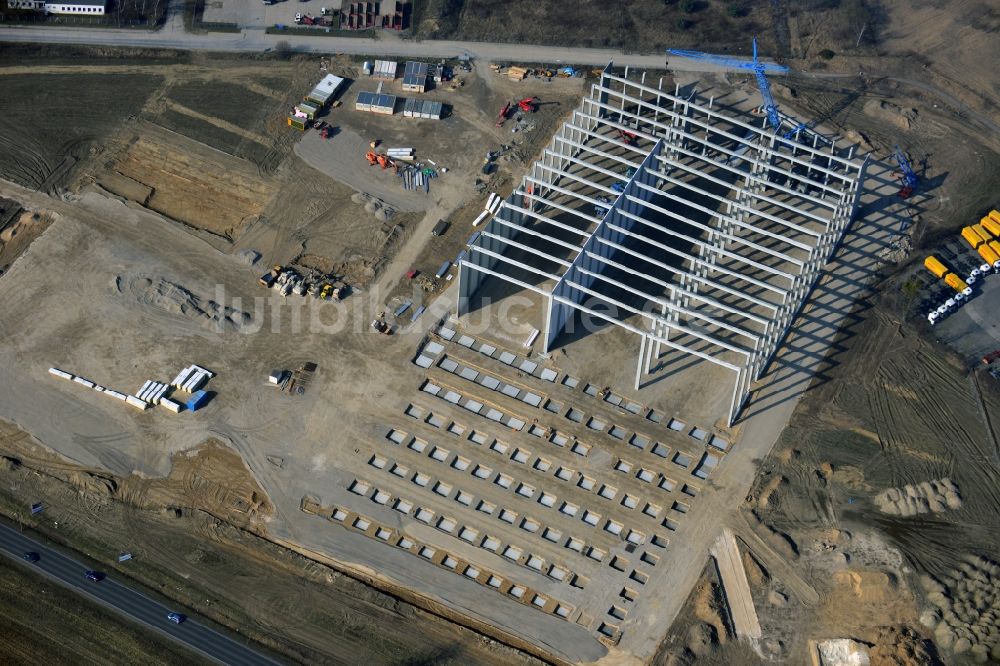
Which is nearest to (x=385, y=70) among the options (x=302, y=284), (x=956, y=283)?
(x=302, y=284)

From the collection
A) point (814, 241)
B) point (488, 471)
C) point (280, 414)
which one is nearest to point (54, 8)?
point (280, 414)

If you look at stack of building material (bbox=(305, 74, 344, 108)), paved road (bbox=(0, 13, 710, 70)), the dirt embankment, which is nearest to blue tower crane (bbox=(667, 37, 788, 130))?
paved road (bbox=(0, 13, 710, 70))

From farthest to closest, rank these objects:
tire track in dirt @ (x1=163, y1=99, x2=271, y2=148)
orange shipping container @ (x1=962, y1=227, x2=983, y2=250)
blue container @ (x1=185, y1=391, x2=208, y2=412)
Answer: tire track in dirt @ (x1=163, y1=99, x2=271, y2=148)
orange shipping container @ (x1=962, y1=227, x2=983, y2=250)
blue container @ (x1=185, y1=391, x2=208, y2=412)

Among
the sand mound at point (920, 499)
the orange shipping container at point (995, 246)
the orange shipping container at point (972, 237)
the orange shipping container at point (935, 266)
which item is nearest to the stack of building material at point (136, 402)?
the sand mound at point (920, 499)

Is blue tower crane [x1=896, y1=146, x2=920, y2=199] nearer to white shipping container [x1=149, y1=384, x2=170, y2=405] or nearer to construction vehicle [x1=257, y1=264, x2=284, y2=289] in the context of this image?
construction vehicle [x1=257, y1=264, x2=284, y2=289]

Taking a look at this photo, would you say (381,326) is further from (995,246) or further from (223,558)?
(995,246)

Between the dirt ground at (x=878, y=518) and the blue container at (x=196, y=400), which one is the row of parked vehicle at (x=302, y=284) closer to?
the blue container at (x=196, y=400)
